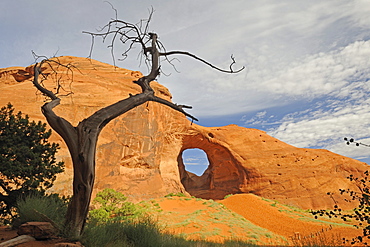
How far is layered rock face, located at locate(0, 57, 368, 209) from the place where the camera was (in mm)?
20281

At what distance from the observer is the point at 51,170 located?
33.1 ft

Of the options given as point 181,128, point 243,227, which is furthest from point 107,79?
point 243,227

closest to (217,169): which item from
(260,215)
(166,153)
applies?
(166,153)

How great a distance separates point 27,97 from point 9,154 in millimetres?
11714

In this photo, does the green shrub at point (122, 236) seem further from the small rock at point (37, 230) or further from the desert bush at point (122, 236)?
the small rock at point (37, 230)

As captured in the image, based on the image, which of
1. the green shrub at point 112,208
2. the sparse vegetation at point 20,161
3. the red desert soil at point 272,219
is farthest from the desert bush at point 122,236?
the red desert soil at point 272,219

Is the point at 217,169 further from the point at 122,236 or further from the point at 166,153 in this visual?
the point at 122,236

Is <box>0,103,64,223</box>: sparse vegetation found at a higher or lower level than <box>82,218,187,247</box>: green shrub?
higher

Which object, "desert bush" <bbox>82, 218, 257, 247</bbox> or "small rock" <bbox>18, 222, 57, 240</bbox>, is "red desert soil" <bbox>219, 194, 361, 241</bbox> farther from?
"small rock" <bbox>18, 222, 57, 240</bbox>

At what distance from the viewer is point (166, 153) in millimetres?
27703

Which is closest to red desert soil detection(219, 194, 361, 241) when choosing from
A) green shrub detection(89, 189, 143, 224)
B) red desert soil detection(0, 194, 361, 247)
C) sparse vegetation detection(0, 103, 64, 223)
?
red desert soil detection(0, 194, 361, 247)

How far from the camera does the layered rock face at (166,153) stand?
20.3 metres

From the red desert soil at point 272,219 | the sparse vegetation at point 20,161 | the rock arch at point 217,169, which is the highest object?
the rock arch at point 217,169

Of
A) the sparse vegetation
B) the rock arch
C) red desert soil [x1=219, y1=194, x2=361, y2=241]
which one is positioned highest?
the rock arch
